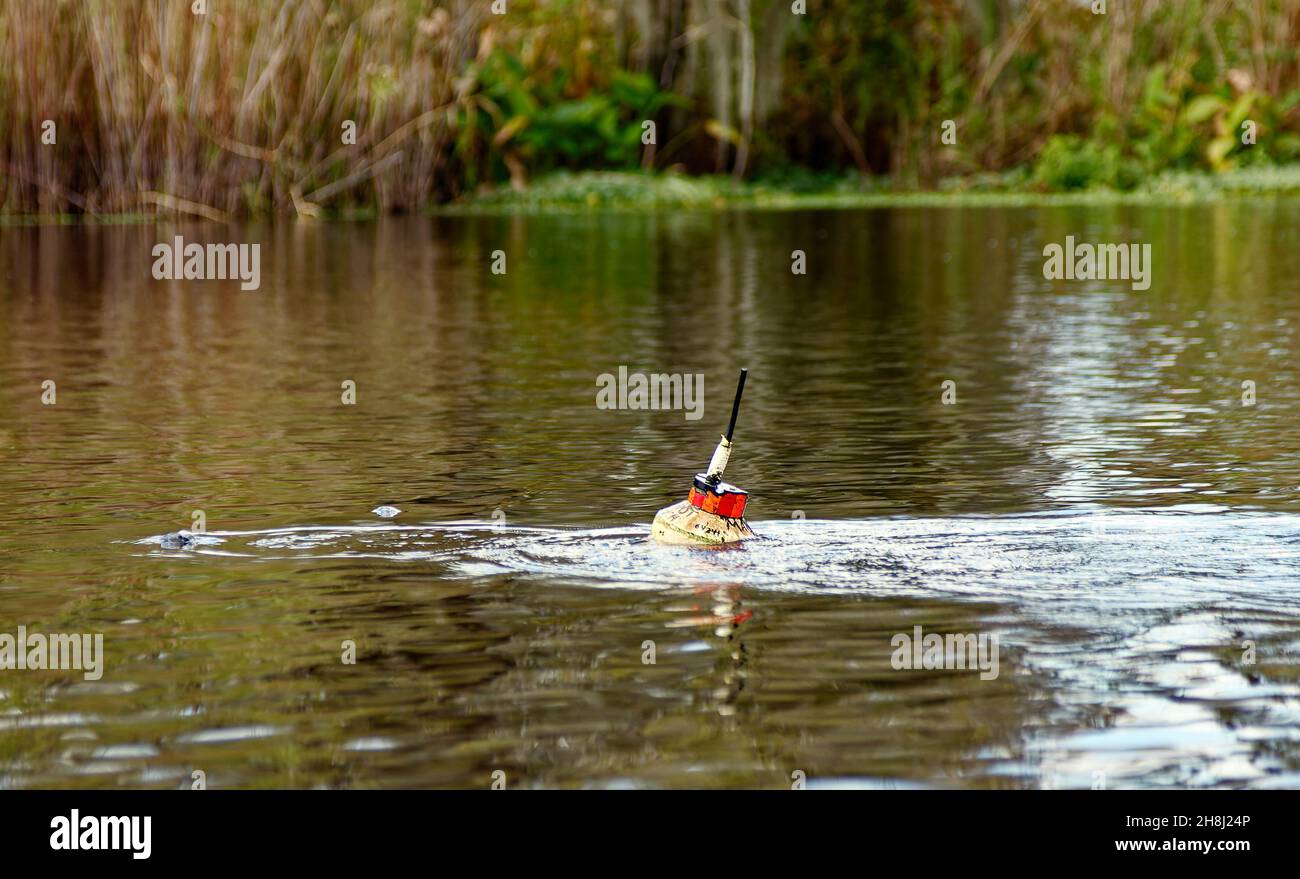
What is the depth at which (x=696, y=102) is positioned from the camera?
36.6 metres

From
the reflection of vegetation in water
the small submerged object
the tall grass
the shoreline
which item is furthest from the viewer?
the shoreline

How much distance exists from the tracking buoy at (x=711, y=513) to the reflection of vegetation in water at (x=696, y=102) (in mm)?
20486

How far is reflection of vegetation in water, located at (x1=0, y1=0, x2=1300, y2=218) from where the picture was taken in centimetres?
2831

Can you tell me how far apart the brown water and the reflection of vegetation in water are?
10.1 m

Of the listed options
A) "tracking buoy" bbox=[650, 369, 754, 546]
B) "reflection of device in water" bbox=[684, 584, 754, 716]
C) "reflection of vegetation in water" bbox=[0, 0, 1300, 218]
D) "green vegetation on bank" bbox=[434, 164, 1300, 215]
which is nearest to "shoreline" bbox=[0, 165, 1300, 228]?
"green vegetation on bank" bbox=[434, 164, 1300, 215]

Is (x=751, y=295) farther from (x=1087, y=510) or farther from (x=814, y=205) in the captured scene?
(x=814, y=205)

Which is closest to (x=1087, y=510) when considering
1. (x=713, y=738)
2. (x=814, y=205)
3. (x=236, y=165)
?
(x=713, y=738)

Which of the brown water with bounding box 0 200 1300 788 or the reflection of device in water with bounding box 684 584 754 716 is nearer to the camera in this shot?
the brown water with bounding box 0 200 1300 788

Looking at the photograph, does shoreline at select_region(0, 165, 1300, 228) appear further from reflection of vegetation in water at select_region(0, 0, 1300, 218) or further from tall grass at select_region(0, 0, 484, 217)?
tall grass at select_region(0, 0, 484, 217)

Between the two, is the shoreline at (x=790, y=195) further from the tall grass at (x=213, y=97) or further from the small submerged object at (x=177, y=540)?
the small submerged object at (x=177, y=540)

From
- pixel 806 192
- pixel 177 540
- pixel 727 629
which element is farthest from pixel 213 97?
pixel 727 629

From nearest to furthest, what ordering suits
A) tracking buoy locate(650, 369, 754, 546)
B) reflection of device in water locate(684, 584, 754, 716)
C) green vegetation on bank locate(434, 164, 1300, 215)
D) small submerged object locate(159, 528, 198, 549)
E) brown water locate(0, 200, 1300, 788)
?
brown water locate(0, 200, 1300, 788) → reflection of device in water locate(684, 584, 754, 716) → tracking buoy locate(650, 369, 754, 546) → small submerged object locate(159, 528, 198, 549) → green vegetation on bank locate(434, 164, 1300, 215)

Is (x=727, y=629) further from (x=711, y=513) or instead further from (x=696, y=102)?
Answer: (x=696, y=102)

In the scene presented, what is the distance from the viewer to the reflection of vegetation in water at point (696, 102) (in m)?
28.3
